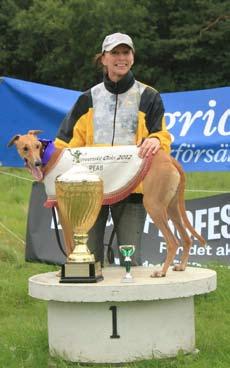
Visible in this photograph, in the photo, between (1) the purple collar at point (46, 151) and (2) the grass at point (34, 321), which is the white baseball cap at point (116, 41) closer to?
(1) the purple collar at point (46, 151)

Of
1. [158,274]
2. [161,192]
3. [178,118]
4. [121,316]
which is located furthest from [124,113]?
[178,118]

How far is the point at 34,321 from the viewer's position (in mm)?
4961

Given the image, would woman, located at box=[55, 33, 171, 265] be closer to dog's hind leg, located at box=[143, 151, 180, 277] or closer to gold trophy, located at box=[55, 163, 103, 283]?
dog's hind leg, located at box=[143, 151, 180, 277]

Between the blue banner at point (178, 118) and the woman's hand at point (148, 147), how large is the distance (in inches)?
125

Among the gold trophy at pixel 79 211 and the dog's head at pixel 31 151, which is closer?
the gold trophy at pixel 79 211

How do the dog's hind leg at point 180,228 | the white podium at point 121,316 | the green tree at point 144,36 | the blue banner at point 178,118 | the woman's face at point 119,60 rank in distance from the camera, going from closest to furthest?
the white podium at point 121,316
the woman's face at point 119,60
the dog's hind leg at point 180,228
the blue banner at point 178,118
the green tree at point 144,36

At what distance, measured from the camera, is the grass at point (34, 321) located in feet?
12.4

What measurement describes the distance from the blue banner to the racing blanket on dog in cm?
318

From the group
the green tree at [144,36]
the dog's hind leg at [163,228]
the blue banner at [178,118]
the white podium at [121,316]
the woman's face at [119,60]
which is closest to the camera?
the white podium at [121,316]

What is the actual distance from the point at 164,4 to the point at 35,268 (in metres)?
24.2

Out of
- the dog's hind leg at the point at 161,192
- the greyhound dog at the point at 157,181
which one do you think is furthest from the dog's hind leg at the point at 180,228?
the dog's hind leg at the point at 161,192

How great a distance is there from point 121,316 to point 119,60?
137cm

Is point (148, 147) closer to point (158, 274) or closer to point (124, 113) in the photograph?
point (124, 113)

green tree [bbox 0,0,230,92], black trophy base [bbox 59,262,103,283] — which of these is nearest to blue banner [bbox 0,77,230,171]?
black trophy base [bbox 59,262,103,283]
